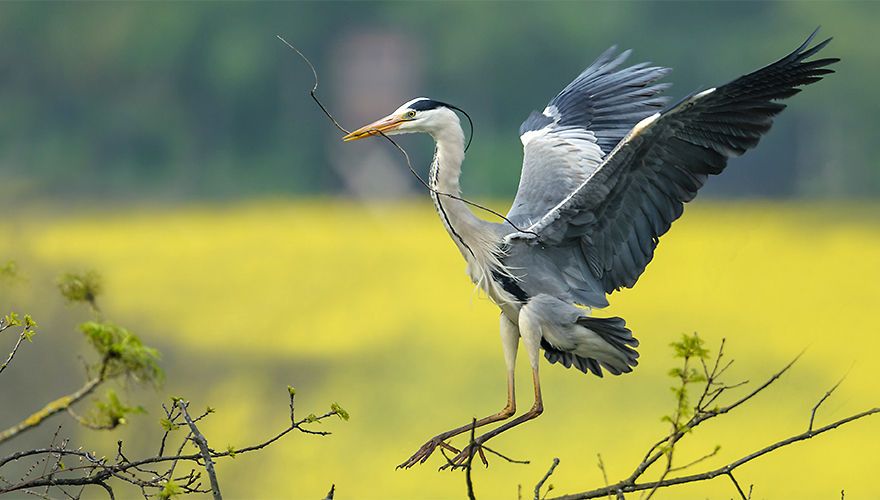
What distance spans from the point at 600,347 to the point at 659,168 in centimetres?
50

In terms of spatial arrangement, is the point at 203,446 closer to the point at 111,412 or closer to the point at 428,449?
the point at 111,412

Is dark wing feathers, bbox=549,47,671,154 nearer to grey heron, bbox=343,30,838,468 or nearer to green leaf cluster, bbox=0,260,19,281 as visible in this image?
grey heron, bbox=343,30,838,468

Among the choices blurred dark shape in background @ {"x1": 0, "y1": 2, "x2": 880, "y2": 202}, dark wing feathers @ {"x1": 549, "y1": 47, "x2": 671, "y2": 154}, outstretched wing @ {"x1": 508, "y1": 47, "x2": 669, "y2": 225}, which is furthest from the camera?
blurred dark shape in background @ {"x1": 0, "y1": 2, "x2": 880, "y2": 202}

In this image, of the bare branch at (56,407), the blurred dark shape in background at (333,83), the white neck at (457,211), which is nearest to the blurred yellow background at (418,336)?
the blurred dark shape in background at (333,83)

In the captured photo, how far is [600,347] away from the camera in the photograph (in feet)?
11.4

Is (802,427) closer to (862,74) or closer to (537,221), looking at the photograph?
(537,221)

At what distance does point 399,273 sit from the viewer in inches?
573

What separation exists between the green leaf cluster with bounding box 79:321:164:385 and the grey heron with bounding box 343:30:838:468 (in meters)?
1.29

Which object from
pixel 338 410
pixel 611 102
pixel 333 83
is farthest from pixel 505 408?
pixel 333 83

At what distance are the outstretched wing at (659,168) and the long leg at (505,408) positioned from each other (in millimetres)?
287

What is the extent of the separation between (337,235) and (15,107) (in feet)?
19.6

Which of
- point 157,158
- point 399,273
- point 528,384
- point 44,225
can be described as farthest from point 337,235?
point 528,384

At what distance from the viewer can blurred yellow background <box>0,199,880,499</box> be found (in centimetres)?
1011

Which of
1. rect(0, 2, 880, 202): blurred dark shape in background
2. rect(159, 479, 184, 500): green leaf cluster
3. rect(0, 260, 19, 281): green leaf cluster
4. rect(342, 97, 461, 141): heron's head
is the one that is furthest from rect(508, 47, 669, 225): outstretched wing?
rect(0, 2, 880, 202): blurred dark shape in background
